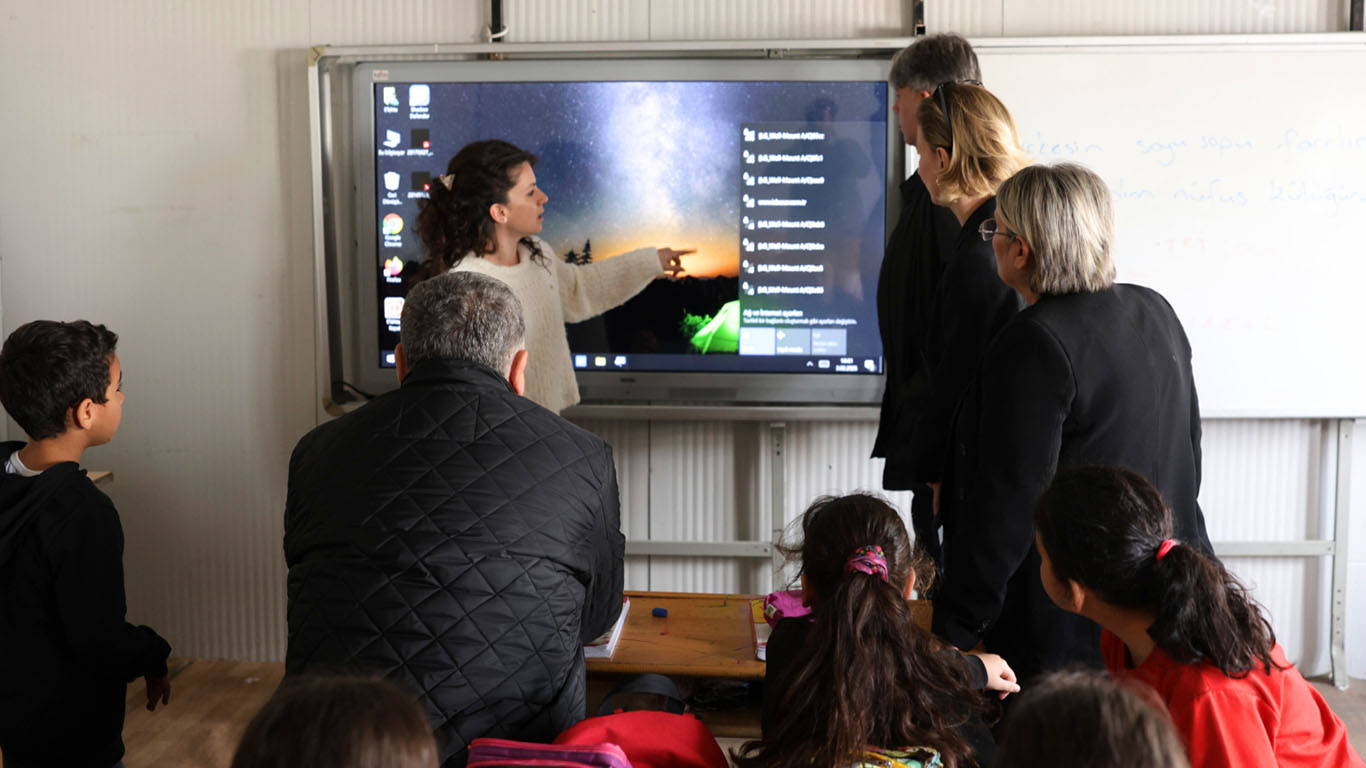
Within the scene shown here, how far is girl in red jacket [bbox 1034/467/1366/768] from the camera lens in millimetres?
1266

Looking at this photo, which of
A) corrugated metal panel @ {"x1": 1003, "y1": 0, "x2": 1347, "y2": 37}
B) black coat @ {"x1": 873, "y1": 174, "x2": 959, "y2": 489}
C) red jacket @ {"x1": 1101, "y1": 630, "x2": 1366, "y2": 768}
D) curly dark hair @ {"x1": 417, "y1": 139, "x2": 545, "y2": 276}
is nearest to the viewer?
red jacket @ {"x1": 1101, "y1": 630, "x2": 1366, "y2": 768}

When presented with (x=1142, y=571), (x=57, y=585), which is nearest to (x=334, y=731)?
(x=1142, y=571)

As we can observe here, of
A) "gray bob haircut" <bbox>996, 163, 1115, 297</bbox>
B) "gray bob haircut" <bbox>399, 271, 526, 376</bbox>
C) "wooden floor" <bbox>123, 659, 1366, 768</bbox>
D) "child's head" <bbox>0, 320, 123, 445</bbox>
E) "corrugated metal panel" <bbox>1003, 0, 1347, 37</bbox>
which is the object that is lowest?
"wooden floor" <bbox>123, 659, 1366, 768</bbox>

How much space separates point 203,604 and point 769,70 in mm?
2426

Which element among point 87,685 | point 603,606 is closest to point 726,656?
point 603,606

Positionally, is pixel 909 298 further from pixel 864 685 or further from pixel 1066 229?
pixel 864 685

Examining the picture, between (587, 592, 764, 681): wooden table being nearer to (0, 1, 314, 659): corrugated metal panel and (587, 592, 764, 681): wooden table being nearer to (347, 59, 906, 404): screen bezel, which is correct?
(347, 59, 906, 404): screen bezel

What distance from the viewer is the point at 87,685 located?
6.20 feet

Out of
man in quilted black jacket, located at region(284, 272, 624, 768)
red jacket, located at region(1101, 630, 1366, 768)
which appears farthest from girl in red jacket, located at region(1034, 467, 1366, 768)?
man in quilted black jacket, located at region(284, 272, 624, 768)

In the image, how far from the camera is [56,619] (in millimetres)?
1874

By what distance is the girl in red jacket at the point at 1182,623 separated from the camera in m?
1.27

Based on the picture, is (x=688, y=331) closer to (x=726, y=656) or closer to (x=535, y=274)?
(x=535, y=274)

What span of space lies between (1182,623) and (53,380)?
1878 millimetres

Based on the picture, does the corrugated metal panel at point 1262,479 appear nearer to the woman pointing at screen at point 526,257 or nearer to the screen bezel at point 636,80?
the screen bezel at point 636,80
